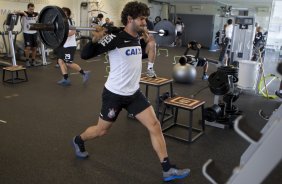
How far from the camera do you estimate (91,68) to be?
7.02m

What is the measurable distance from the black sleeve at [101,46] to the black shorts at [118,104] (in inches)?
12.7

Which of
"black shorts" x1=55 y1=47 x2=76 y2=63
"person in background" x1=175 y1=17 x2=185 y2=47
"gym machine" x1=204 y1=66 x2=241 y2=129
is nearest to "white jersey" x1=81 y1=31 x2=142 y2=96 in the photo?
"person in background" x1=175 y1=17 x2=185 y2=47

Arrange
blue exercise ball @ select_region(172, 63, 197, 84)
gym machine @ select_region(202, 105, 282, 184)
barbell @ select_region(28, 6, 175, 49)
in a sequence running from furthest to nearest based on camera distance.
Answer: blue exercise ball @ select_region(172, 63, 197, 84) < barbell @ select_region(28, 6, 175, 49) < gym machine @ select_region(202, 105, 282, 184)

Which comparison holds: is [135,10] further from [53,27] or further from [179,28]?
[179,28]

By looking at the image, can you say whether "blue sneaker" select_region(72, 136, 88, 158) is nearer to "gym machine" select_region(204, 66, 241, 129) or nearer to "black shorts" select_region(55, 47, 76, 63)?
"gym machine" select_region(204, 66, 241, 129)

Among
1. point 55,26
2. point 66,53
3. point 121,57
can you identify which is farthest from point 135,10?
point 66,53

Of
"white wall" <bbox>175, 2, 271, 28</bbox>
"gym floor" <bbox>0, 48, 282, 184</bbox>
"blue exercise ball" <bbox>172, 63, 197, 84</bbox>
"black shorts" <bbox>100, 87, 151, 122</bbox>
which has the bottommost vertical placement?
"gym floor" <bbox>0, 48, 282, 184</bbox>

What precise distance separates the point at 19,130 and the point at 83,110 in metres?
0.97

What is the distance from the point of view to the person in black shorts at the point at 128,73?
207 centimetres

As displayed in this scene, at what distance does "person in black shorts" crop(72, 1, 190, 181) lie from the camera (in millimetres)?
2074

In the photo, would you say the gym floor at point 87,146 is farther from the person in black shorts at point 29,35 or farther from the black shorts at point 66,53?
the person in black shorts at point 29,35

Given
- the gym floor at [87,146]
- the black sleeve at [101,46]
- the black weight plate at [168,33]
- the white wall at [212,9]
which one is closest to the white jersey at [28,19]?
the gym floor at [87,146]

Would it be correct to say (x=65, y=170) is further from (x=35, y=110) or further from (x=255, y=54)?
(x=255, y=54)

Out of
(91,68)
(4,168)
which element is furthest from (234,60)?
(4,168)
